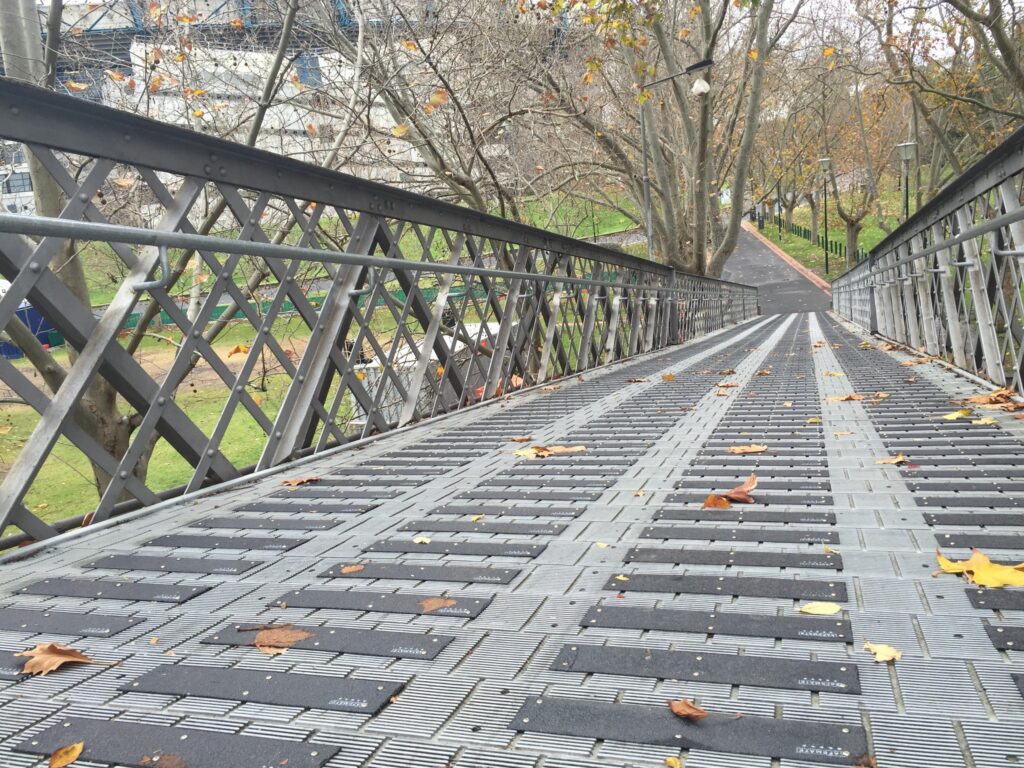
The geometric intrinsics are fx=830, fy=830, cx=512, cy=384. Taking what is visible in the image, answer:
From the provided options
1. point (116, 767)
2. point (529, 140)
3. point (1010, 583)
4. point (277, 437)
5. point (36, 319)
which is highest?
point (529, 140)

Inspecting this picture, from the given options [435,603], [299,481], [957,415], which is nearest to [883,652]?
[435,603]

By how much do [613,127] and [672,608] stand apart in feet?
75.5

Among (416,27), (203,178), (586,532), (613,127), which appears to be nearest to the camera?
(586,532)

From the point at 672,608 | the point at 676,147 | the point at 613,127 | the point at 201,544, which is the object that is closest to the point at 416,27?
the point at 201,544

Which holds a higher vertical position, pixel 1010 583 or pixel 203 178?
pixel 203 178

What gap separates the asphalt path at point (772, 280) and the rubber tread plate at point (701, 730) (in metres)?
42.9

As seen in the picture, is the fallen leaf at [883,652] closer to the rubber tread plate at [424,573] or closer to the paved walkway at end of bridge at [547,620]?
the paved walkway at end of bridge at [547,620]

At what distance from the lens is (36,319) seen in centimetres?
659

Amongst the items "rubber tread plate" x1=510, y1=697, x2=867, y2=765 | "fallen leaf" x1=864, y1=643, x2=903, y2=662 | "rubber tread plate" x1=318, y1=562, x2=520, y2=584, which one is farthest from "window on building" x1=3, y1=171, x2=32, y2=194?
"fallen leaf" x1=864, y1=643, x2=903, y2=662

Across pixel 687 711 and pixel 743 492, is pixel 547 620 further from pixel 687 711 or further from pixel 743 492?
pixel 743 492

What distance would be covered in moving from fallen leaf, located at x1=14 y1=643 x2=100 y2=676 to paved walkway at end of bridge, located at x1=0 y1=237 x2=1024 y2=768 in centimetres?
4

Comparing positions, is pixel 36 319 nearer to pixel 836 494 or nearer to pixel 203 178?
pixel 203 178

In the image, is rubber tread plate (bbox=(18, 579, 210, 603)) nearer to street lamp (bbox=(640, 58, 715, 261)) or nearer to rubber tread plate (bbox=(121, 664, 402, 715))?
rubber tread plate (bbox=(121, 664, 402, 715))

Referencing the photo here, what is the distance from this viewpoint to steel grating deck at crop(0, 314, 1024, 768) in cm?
158
